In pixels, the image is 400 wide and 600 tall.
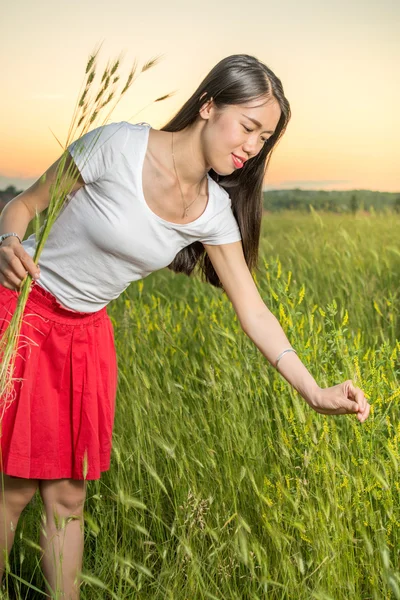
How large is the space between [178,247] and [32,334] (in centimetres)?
50

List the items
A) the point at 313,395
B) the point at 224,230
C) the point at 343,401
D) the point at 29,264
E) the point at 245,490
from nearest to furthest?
the point at 29,264, the point at 343,401, the point at 313,395, the point at 245,490, the point at 224,230

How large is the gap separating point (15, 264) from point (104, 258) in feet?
1.30

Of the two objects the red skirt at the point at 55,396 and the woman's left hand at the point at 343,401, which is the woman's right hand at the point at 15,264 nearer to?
the red skirt at the point at 55,396

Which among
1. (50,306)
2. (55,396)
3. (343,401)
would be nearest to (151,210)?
(50,306)

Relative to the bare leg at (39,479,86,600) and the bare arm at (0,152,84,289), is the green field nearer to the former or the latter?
the bare leg at (39,479,86,600)

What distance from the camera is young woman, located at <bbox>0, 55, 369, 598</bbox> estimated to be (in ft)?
7.11

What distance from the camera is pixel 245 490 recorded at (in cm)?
231

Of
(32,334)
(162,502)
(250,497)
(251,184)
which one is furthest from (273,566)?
(251,184)

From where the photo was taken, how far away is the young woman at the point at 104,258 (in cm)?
217

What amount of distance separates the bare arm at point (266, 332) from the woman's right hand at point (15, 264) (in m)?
0.72

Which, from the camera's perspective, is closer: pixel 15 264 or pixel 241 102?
pixel 15 264

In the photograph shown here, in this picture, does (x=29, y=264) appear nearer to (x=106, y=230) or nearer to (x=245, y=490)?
(x=106, y=230)

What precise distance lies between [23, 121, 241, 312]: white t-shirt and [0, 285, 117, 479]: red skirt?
0.22ft

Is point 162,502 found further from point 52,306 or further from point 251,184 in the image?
point 251,184
